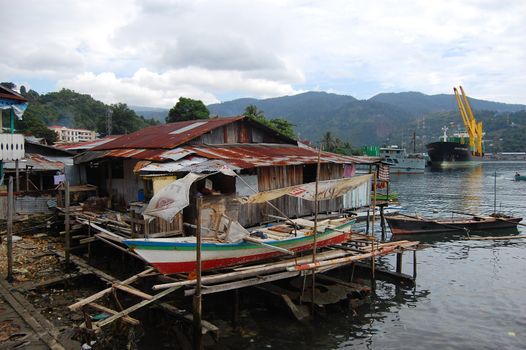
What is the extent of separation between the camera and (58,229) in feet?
65.9

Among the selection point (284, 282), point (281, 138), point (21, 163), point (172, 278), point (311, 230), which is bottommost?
point (284, 282)

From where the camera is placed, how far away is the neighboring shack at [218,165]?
14.7 meters

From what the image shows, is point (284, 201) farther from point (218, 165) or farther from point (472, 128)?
point (472, 128)

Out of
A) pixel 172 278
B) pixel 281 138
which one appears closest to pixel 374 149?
pixel 281 138

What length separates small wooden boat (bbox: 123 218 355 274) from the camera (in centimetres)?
1114

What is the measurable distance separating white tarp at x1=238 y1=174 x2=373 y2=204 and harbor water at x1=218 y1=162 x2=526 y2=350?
3.93 meters

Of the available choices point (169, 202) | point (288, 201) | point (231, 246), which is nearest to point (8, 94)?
point (169, 202)

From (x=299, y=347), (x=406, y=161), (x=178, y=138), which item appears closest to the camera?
(x=299, y=347)

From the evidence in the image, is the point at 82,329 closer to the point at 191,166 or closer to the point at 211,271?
the point at 211,271

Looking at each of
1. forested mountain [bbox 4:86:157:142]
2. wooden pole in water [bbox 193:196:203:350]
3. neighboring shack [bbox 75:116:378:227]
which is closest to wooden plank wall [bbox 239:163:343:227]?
neighboring shack [bbox 75:116:378:227]

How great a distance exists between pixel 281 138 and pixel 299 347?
1217 centimetres

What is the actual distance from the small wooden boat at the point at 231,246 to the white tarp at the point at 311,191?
119 cm

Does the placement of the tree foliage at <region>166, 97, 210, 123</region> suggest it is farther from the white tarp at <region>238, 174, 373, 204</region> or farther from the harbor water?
the white tarp at <region>238, 174, 373, 204</region>

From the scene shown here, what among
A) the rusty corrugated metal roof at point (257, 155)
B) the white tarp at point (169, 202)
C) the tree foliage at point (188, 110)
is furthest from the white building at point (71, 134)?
the white tarp at point (169, 202)
